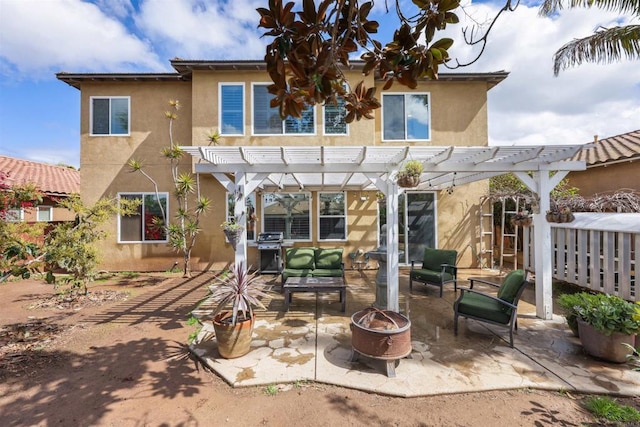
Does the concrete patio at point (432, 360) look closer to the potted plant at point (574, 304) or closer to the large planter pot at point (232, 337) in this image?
the large planter pot at point (232, 337)

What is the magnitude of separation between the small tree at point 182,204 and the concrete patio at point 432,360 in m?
4.02

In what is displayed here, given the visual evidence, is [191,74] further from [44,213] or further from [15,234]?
[44,213]

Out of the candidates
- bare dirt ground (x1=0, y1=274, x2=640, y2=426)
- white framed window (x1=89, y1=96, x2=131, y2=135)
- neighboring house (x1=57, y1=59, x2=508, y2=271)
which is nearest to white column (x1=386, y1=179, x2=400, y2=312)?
bare dirt ground (x1=0, y1=274, x2=640, y2=426)

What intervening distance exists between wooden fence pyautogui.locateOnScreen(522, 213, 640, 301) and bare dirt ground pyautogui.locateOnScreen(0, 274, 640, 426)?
11.5 ft

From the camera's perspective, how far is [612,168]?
8.52m

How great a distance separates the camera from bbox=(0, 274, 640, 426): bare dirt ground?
102 inches

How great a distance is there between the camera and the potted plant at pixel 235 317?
3.59 metres

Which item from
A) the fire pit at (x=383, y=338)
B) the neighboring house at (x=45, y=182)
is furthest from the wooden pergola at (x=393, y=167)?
the neighboring house at (x=45, y=182)

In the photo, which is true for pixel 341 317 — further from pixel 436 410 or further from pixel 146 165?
pixel 146 165

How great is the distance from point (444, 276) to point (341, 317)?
2.84 m

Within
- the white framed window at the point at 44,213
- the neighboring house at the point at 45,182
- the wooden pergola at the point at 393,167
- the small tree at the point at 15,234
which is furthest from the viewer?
the white framed window at the point at 44,213

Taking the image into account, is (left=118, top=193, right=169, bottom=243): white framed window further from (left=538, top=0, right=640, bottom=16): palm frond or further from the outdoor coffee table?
(left=538, top=0, right=640, bottom=16): palm frond

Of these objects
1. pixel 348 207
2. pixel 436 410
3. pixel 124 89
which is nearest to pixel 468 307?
pixel 436 410

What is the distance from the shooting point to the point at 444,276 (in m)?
6.33
